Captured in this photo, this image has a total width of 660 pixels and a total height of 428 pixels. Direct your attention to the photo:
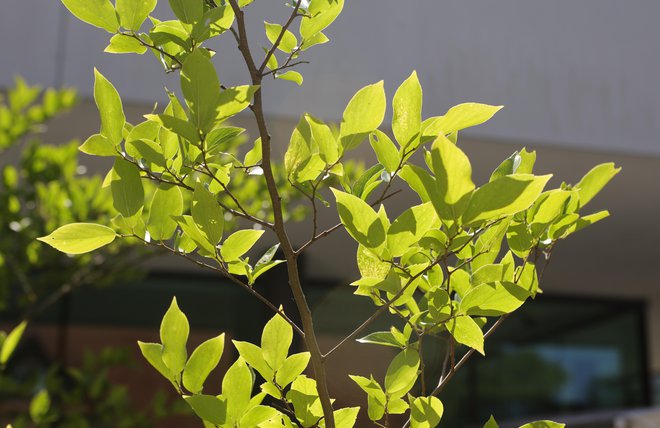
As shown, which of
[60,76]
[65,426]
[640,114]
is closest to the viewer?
[65,426]

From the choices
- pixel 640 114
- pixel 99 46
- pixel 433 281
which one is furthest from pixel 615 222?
pixel 433 281

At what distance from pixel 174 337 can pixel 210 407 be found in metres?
0.07

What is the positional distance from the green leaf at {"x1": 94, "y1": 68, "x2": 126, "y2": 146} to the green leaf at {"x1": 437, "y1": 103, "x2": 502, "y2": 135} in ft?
0.90

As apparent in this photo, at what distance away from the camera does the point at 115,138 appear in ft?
2.35

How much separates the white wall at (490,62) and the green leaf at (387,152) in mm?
3950

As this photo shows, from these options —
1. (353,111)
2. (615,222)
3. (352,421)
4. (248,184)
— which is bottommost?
(615,222)

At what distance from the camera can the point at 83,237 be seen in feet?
2.37

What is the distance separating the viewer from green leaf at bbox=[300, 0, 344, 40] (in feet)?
2.49

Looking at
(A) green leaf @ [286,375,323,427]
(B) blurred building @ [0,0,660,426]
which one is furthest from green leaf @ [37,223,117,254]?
(B) blurred building @ [0,0,660,426]

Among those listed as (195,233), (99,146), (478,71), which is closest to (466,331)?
(195,233)

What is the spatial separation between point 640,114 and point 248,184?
340 cm

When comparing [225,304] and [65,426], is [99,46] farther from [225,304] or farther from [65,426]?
[225,304]

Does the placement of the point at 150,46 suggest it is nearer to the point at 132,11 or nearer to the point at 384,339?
the point at 132,11

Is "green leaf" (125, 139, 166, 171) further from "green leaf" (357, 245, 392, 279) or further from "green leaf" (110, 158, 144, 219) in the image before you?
"green leaf" (357, 245, 392, 279)
